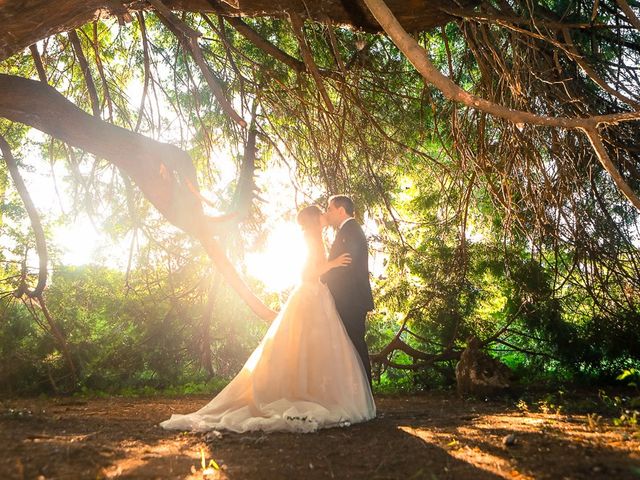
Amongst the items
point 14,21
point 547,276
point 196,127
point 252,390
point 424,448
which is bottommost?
point 424,448

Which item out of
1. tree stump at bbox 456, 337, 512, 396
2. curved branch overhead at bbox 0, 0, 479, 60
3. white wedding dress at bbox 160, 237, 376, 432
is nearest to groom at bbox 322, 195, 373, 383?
white wedding dress at bbox 160, 237, 376, 432

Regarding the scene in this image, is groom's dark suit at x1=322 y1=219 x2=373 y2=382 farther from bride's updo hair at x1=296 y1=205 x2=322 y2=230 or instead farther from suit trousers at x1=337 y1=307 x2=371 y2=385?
bride's updo hair at x1=296 y1=205 x2=322 y2=230

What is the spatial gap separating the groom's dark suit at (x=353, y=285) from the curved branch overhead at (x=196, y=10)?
174 cm

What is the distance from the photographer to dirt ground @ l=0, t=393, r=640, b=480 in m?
2.49

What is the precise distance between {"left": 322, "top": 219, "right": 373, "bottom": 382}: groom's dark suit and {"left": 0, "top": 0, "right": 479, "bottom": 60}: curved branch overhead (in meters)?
1.74

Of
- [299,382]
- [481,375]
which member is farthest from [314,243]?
[481,375]

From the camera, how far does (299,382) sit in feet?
14.5

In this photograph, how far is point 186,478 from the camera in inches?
97.5

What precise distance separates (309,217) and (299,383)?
4.79 feet

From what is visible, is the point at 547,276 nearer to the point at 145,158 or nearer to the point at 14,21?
the point at 145,158

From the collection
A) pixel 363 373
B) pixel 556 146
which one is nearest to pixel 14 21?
pixel 363 373

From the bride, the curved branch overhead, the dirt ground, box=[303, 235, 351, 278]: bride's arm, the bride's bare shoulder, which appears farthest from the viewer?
the bride's bare shoulder

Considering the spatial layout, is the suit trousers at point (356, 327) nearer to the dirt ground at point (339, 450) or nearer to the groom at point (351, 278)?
the groom at point (351, 278)

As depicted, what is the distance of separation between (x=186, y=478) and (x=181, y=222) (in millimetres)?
2340
